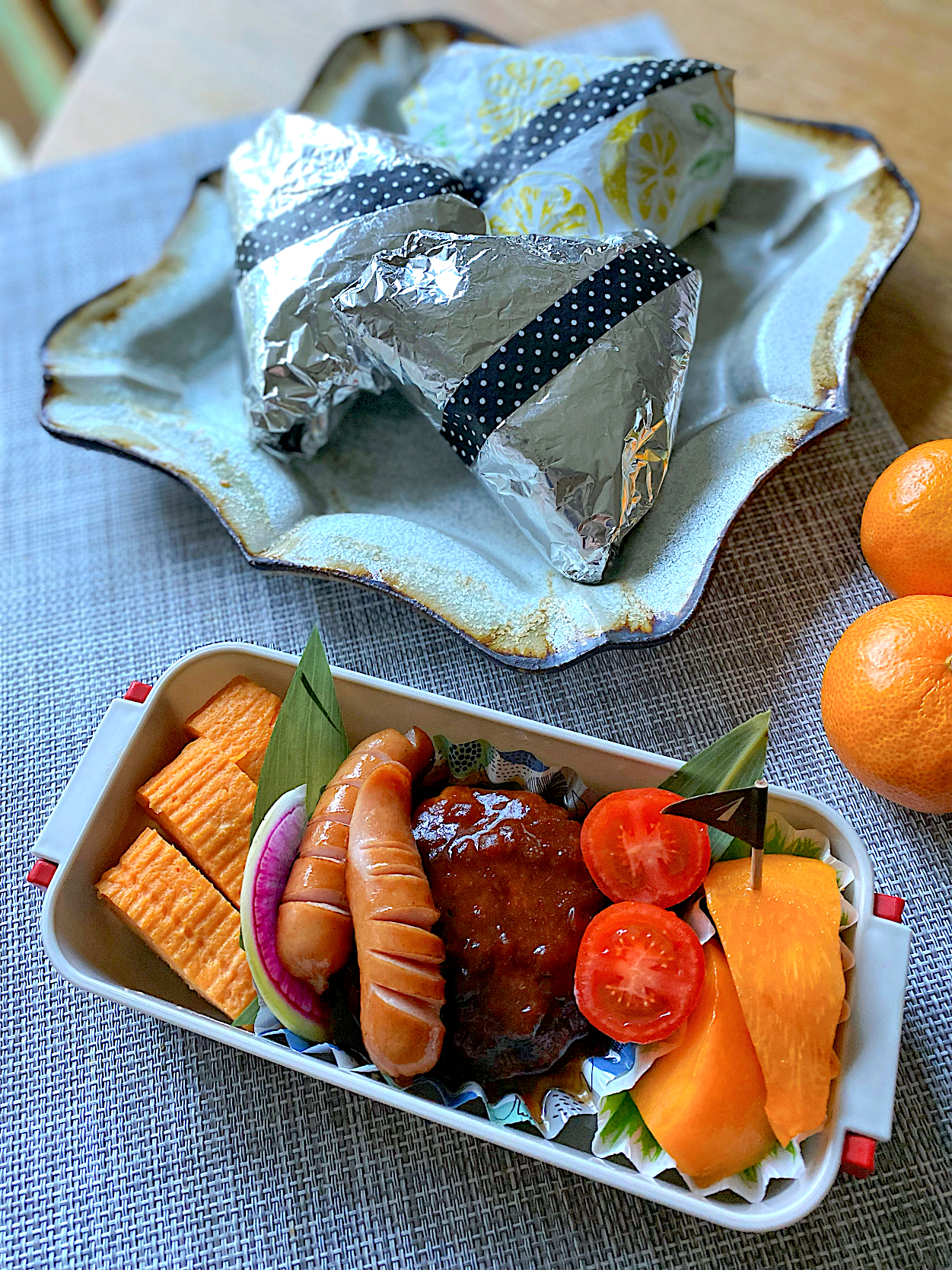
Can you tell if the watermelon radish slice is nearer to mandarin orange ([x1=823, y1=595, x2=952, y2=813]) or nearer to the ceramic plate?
the ceramic plate

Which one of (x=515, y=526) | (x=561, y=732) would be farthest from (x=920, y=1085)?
(x=515, y=526)

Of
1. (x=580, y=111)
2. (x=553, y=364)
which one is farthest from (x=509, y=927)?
(x=580, y=111)

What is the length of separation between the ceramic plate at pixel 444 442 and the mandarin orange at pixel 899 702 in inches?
4.3

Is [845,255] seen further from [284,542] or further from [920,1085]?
[920,1085]

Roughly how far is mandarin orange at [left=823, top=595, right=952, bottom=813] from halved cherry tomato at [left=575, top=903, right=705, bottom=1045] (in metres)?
0.18

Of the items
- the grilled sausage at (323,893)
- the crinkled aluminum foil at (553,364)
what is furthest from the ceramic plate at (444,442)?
the grilled sausage at (323,893)

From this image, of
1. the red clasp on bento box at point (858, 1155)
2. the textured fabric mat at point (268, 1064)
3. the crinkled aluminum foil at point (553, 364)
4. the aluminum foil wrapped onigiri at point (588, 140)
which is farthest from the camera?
the aluminum foil wrapped onigiri at point (588, 140)

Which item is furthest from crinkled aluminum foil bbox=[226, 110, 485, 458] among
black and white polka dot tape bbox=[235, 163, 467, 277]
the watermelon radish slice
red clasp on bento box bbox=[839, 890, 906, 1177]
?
red clasp on bento box bbox=[839, 890, 906, 1177]

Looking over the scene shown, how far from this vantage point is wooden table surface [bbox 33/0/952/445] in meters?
0.86

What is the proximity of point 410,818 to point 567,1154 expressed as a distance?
0.19 m

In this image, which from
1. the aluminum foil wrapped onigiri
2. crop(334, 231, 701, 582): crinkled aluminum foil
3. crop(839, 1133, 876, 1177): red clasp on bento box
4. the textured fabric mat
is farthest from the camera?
the aluminum foil wrapped onigiri

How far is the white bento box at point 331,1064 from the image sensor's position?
0.46 m

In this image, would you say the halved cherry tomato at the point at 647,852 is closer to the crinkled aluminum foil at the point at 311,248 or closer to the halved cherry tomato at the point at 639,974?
the halved cherry tomato at the point at 639,974

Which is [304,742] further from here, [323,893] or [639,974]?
[639,974]
